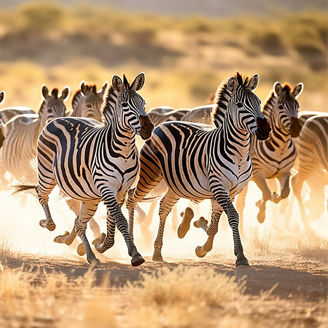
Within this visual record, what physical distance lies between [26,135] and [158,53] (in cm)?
3511

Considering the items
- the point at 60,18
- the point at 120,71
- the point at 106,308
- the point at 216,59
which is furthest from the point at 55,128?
the point at 60,18

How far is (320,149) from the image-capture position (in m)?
12.8

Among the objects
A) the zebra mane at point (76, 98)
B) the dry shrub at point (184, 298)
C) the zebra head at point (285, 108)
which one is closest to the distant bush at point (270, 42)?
the zebra mane at point (76, 98)

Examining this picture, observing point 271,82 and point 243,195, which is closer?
point 243,195

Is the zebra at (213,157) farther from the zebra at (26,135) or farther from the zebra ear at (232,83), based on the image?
the zebra at (26,135)

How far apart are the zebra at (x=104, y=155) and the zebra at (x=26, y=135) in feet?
10.5

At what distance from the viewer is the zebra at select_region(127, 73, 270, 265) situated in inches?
352

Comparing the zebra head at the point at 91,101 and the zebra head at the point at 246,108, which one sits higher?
the zebra head at the point at 91,101

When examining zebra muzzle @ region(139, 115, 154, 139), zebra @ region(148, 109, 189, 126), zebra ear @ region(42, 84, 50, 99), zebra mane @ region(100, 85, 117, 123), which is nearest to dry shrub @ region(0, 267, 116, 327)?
zebra muzzle @ region(139, 115, 154, 139)

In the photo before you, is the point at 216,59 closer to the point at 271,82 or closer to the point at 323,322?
A: the point at 271,82

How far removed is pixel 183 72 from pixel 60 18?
15.2 metres

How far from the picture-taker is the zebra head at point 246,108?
8775mm

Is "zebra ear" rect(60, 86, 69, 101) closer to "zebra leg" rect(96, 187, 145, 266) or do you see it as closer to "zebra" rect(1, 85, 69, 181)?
"zebra" rect(1, 85, 69, 181)

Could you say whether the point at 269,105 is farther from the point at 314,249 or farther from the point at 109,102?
the point at 109,102
